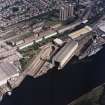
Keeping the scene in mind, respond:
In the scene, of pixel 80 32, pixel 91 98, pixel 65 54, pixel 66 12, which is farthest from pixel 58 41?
pixel 91 98

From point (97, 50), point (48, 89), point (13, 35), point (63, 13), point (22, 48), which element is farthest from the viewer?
point (63, 13)

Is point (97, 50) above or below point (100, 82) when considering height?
above

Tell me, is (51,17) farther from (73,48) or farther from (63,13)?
(73,48)

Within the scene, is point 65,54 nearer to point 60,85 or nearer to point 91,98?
point 60,85

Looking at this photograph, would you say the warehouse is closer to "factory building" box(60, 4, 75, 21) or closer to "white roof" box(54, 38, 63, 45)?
"white roof" box(54, 38, 63, 45)

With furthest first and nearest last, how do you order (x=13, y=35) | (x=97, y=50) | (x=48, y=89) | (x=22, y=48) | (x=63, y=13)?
(x=63, y=13) < (x=13, y=35) < (x=22, y=48) < (x=97, y=50) < (x=48, y=89)

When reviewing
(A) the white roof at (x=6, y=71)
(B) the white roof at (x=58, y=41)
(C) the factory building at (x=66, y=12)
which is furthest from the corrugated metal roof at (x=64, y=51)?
(C) the factory building at (x=66, y=12)

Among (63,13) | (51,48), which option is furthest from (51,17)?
(51,48)

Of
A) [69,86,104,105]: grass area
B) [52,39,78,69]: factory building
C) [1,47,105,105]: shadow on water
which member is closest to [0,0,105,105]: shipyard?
[52,39,78,69]: factory building
